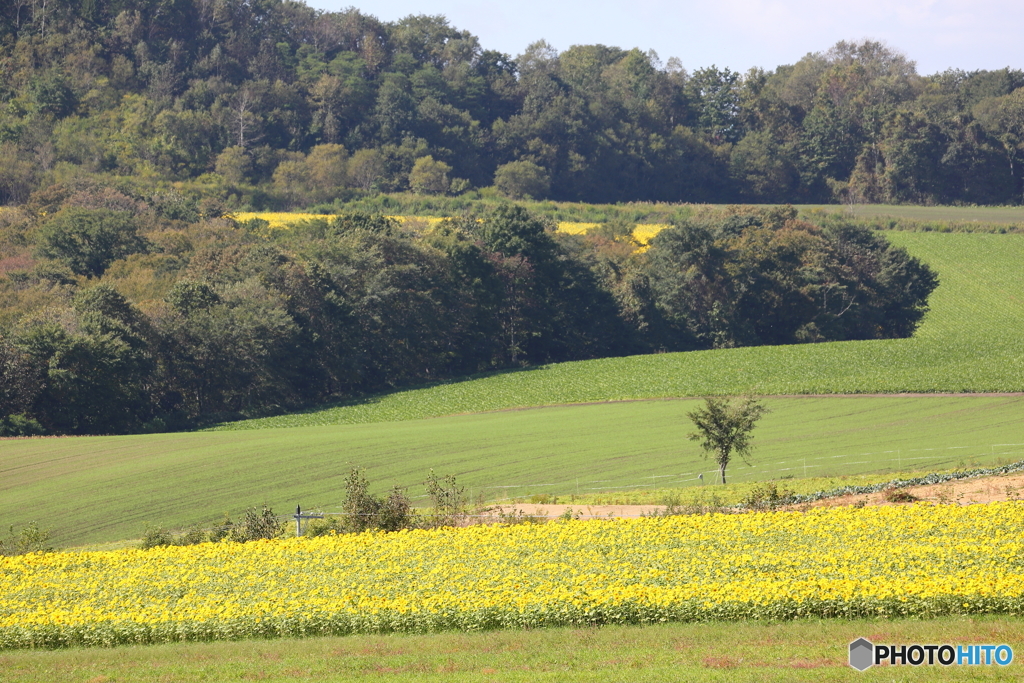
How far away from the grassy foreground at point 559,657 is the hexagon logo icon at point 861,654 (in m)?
0.13

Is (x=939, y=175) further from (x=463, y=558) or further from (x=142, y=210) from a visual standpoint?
(x=463, y=558)

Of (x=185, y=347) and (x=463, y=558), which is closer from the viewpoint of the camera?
(x=463, y=558)

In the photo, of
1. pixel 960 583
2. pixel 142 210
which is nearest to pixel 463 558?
pixel 960 583

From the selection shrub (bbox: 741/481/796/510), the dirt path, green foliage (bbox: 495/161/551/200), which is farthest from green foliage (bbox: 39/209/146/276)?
shrub (bbox: 741/481/796/510)

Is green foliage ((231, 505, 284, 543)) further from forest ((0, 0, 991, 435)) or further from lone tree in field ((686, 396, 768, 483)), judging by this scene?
forest ((0, 0, 991, 435))

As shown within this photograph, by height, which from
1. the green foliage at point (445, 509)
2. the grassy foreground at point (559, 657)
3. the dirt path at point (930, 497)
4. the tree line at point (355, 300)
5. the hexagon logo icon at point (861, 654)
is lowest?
the dirt path at point (930, 497)

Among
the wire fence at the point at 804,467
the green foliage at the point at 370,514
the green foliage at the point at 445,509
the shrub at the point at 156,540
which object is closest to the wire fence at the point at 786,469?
the wire fence at the point at 804,467

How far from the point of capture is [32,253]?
83.0 m

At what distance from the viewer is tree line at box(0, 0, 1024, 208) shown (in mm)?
129000

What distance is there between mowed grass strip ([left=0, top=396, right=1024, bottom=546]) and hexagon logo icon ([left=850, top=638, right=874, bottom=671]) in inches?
819

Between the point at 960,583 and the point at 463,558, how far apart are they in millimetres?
10479

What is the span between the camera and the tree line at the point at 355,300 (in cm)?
6381

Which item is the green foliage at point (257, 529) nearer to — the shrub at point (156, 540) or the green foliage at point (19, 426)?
the shrub at point (156, 540)

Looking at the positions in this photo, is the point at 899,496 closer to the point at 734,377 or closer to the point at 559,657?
the point at 559,657
